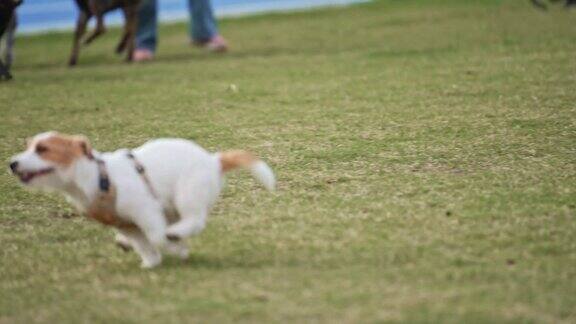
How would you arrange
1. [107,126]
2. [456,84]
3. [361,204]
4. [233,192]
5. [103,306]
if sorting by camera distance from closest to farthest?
[103,306] → [361,204] → [233,192] → [107,126] → [456,84]

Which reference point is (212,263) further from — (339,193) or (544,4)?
(544,4)

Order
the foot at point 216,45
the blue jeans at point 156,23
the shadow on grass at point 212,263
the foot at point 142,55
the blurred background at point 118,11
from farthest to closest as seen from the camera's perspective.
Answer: the blurred background at point 118,11 < the foot at point 216,45 < the blue jeans at point 156,23 < the foot at point 142,55 < the shadow on grass at point 212,263

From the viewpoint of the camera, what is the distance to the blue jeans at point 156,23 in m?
12.2

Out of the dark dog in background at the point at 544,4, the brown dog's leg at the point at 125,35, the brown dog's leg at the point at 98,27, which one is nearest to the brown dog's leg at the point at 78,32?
the brown dog's leg at the point at 98,27

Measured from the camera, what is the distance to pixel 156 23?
40.3 feet

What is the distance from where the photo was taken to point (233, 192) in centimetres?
522

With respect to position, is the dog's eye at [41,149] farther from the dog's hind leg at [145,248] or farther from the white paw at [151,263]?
the white paw at [151,263]

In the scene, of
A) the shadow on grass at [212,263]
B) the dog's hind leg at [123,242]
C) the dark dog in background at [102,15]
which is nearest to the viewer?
the shadow on grass at [212,263]

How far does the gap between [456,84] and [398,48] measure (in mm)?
2931

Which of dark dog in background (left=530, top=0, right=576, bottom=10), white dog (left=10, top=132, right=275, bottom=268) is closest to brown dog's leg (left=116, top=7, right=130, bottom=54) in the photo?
dark dog in background (left=530, top=0, right=576, bottom=10)

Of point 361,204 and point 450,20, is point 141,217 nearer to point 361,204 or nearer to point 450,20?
point 361,204

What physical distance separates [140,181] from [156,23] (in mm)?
8736

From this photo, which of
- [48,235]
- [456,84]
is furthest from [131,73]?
[48,235]

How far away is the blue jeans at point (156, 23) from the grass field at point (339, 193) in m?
1.18
